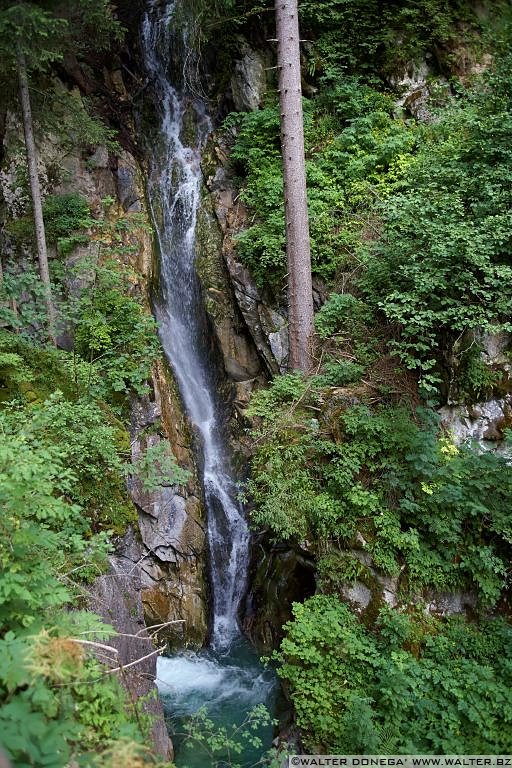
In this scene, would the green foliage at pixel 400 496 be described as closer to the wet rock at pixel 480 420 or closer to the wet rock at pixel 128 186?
the wet rock at pixel 480 420

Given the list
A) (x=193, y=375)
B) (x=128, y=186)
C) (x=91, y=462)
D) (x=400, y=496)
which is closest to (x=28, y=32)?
(x=128, y=186)

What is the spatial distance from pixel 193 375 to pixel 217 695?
555 centimetres

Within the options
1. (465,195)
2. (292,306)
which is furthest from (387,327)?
(465,195)

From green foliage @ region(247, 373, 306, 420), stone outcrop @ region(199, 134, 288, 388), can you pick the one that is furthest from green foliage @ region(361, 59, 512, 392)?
stone outcrop @ region(199, 134, 288, 388)

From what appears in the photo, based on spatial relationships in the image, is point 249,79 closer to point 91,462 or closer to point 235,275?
point 235,275

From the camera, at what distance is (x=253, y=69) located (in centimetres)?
993

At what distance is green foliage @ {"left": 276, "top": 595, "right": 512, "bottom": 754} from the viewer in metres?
4.62

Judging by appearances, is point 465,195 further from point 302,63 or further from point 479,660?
point 479,660

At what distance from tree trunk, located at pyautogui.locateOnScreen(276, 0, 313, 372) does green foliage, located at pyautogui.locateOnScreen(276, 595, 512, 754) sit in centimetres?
369

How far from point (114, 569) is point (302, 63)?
32.3 feet

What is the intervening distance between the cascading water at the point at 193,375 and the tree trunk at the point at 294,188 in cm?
265

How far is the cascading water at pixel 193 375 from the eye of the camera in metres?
6.75

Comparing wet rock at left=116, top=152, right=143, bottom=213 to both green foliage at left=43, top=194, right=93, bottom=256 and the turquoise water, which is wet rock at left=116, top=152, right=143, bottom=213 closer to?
green foliage at left=43, top=194, right=93, bottom=256

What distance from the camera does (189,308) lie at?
10000mm
